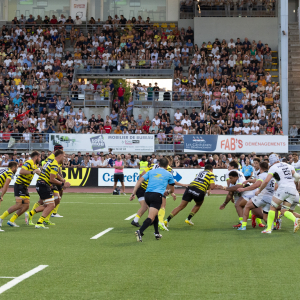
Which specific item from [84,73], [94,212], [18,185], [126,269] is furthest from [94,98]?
[126,269]

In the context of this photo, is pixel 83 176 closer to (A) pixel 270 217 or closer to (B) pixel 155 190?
(A) pixel 270 217

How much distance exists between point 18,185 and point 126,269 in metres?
6.04

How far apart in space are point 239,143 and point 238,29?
14.8 m

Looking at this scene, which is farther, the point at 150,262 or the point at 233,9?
the point at 233,9

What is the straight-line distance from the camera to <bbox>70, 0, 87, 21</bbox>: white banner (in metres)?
42.3

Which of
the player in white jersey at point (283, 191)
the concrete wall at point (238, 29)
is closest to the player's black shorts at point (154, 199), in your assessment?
the player in white jersey at point (283, 191)

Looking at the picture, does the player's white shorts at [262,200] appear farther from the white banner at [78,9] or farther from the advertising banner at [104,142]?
the white banner at [78,9]

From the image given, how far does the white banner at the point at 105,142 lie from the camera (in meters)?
29.2

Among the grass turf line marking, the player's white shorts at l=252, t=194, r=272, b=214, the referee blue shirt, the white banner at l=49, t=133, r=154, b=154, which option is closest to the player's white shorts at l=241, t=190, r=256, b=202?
the player's white shorts at l=252, t=194, r=272, b=214

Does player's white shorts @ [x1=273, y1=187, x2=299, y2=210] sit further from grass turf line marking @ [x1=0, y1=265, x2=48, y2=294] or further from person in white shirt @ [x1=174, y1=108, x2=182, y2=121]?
person in white shirt @ [x1=174, y1=108, x2=182, y2=121]

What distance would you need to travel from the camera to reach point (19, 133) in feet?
98.7

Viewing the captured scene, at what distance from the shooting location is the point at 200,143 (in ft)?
94.3

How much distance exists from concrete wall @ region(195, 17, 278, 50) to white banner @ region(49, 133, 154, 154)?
13.7 m

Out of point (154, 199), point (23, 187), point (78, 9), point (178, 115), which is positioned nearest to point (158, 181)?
point (154, 199)
